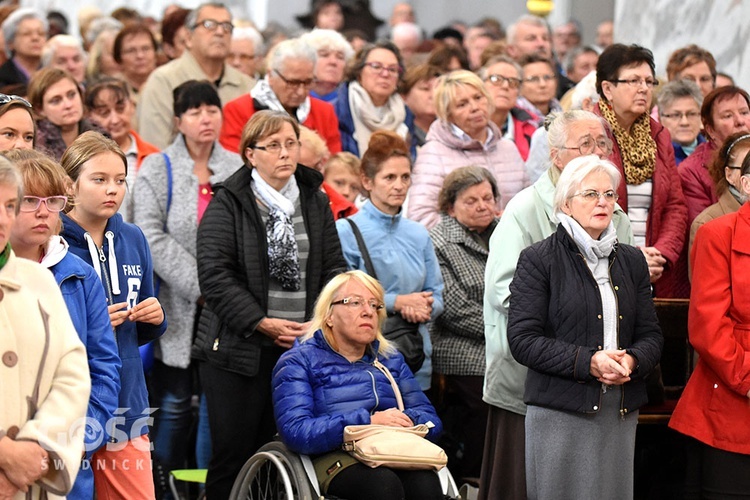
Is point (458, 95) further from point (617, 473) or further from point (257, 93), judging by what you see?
point (617, 473)

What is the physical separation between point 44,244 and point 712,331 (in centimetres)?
277

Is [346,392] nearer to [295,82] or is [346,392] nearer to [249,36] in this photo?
[295,82]

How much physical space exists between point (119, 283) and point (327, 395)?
1077mm

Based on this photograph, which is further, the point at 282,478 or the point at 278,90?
the point at 278,90

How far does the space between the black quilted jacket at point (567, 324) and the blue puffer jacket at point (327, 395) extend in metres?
0.61

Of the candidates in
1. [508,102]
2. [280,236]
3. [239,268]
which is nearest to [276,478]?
[239,268]

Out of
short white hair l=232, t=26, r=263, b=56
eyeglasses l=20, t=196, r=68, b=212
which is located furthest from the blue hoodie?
short white hair l=232, t=26, r=263, b=56

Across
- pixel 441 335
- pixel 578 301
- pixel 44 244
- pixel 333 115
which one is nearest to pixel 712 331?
pixel 578 301

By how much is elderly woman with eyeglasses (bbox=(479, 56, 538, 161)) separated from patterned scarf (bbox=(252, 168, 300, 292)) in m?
2.57

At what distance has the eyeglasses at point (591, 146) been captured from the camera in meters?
5.74

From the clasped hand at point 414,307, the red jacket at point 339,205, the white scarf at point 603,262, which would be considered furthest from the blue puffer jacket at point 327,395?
the red jacket at point 339,205

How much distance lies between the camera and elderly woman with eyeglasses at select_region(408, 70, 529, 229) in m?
7.12

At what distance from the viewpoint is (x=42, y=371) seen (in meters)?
3.69

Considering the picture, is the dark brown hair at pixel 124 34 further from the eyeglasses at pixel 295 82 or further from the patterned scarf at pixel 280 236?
the patterned scarf at pixel 280 236
